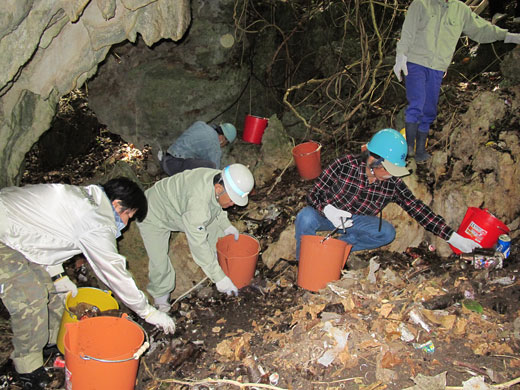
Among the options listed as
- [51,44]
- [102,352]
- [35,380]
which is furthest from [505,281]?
[51,44]

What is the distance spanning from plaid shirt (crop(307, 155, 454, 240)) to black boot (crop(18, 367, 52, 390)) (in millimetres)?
2806

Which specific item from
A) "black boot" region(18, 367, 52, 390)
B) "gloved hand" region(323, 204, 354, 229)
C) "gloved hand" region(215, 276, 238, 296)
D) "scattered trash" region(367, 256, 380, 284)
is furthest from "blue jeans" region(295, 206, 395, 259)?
"black boot" region(18, 367, 52, 390)

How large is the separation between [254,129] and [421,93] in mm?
3082

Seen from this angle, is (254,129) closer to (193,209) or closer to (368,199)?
(368,199)

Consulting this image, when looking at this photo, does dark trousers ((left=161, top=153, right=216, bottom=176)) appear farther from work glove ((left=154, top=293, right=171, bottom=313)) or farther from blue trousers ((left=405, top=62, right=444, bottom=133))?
blue trousers ((left=405, top=62, right=444, bottom=133))

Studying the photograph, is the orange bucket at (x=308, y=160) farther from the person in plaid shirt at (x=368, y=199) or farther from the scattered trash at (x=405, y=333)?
the scattered trash at (x=405, y=333)

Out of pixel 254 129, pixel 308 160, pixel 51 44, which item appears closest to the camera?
pixel 51 44

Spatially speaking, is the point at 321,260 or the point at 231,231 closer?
the point at 321,260

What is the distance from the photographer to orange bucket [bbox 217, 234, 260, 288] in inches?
139

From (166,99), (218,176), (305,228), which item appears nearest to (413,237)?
(305,228)

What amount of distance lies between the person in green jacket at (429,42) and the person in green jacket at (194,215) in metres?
2.22

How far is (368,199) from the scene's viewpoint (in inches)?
151

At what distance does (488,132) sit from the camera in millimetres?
4227

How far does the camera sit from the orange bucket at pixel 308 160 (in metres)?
5.47
